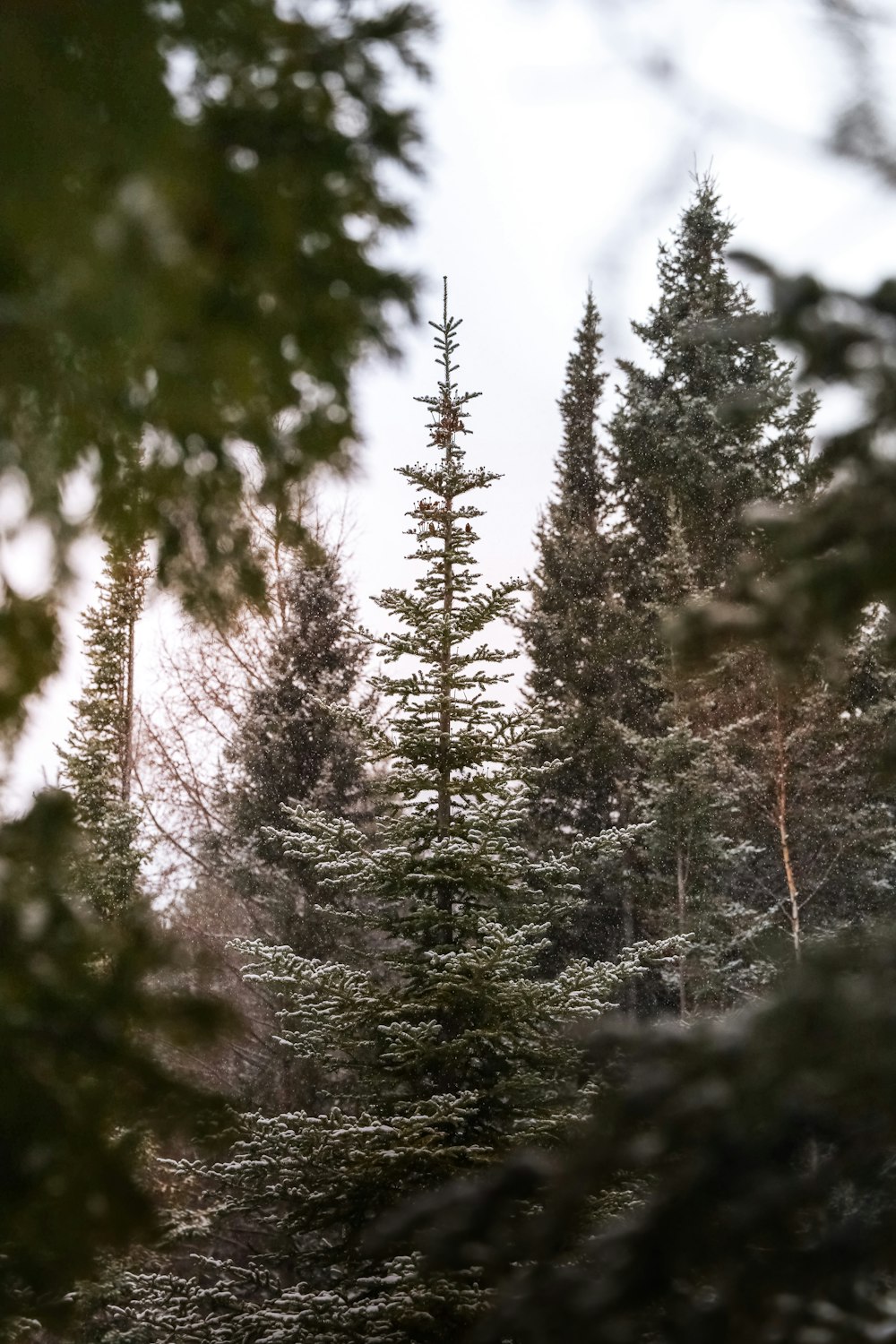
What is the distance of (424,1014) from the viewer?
6113 millimetres

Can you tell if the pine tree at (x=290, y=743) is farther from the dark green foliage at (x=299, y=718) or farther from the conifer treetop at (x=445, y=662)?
the conifer treetop at (x=445, y=662)

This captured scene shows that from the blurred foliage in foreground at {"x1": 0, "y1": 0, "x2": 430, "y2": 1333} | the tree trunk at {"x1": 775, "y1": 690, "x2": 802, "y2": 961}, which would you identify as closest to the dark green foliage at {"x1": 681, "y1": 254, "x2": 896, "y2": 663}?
the blurred foliage in foreground at {"x1": 0, "y1": 0, "x2": 430, "y2": 1333}

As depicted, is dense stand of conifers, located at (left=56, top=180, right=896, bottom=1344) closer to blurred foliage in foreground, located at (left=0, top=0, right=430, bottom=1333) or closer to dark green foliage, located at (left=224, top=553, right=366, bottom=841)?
dark green foliage, located at (left=224, top=553, right=366, bottom=841)

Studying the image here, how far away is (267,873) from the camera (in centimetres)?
1289

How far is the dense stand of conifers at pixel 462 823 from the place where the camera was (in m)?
5.36

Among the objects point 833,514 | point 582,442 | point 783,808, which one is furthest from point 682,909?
point 833,514

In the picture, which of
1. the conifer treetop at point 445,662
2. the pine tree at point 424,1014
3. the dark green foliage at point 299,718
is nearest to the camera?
the pine tree at point 424,1014

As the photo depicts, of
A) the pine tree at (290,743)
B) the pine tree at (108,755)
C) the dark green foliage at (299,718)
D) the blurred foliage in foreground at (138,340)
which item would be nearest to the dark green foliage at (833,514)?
the blurred foliage in foreground at (138,340)

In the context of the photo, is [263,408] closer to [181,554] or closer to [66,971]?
[181,554]

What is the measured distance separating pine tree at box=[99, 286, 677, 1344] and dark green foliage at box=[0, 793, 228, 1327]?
3218 millimetres

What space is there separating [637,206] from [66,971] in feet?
5.02

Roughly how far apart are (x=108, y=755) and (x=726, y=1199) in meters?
12.1

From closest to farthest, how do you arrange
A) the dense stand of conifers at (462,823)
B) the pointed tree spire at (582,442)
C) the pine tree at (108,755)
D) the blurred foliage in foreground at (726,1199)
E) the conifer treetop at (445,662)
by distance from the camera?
1. the blurred foliage in foreground at (726,1199)
2. the dense stand of conifers at (462,823)
3. the conifer treetop at (445,662)
4. the pine tree at (108,755)
5. the pointed tree spire at (582,442)

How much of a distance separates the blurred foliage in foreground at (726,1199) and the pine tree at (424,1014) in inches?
125
